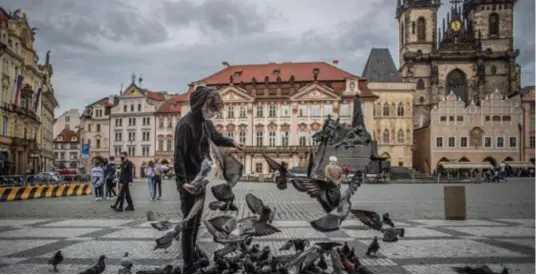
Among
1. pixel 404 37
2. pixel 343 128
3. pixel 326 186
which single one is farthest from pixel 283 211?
pixel 404 37

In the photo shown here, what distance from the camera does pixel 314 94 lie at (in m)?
53.7

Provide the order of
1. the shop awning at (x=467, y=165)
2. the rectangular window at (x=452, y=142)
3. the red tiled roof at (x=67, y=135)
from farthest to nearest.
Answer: the rectangular window at (x=452, y=142) < the shop awning at (x=467, y=165) < the red tiled roof at (x=67, y=135)

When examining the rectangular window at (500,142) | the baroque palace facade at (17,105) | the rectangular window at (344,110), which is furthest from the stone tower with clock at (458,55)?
the baroque palace facade at (17,105)

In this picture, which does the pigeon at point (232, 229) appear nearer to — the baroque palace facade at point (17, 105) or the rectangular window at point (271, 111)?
the baroque palace facade at point (17, 105)

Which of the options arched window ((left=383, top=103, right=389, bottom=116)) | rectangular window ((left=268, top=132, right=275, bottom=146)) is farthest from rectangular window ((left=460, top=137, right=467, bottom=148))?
rectangular window ((left=268, top=132, right=275, bottom=146))

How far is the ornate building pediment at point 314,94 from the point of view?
53188 millimetres

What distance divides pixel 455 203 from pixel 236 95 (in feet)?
148

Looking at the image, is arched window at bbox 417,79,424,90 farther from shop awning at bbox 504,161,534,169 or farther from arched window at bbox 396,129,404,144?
shop awning at bbox 504,161,534,169

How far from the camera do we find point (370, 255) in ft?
19.7

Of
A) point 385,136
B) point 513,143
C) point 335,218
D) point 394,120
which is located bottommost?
point 335,218

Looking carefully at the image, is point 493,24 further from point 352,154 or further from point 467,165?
point 352,154

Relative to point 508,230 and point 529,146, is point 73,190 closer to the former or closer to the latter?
point 508,230

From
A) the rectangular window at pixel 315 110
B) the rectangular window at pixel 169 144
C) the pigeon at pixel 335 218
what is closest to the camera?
the pigeon at pixel 335 218

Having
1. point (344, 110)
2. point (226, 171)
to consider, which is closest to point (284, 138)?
point (344, 110)
